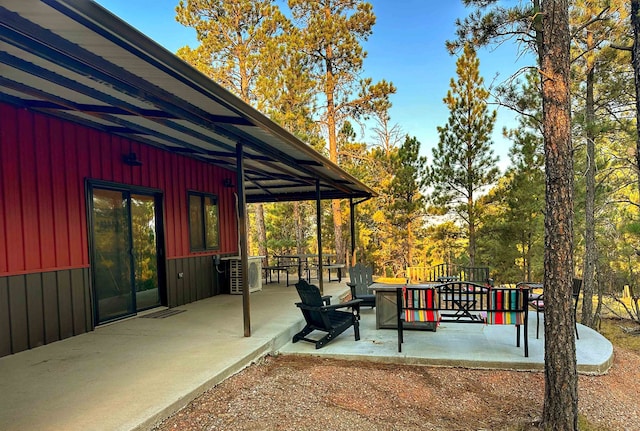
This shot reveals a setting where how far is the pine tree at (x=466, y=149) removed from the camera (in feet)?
37.6

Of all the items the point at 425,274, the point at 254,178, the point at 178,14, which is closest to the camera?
the point at 254,178

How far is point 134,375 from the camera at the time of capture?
10.0ft

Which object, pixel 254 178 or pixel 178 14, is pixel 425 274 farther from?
pixel 178 14

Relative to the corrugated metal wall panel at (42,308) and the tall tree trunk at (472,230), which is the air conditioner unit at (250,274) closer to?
the corrugated metal wall panel at (42,308)

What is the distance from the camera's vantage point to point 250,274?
25.3ft

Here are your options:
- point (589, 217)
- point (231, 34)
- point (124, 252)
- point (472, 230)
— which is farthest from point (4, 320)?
point (472, 230)

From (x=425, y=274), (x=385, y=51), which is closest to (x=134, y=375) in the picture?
(x=425, y=274)

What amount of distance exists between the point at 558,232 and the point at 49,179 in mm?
5000

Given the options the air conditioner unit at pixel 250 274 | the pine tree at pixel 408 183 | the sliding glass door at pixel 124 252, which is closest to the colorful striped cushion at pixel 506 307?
the air conditioner unit at pixel 250 274

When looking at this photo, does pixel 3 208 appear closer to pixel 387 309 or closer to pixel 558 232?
pixel 387 309

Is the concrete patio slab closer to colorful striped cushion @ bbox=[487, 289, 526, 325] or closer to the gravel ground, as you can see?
the gravel ground

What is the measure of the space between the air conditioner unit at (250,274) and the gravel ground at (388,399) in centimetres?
364

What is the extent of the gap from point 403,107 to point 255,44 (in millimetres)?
6893

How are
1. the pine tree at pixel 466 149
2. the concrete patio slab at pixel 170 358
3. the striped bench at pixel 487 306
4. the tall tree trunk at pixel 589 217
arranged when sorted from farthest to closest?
the pine tree at pixel 466 149 → the tall tree trunk at pixel 589 217 → the striped bench at pixel 487 306 → the concrete patio slab at pixel 170 358
